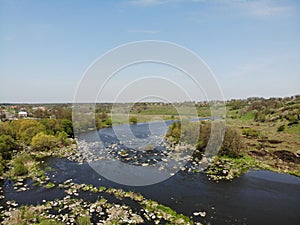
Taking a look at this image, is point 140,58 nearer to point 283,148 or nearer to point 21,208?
point 21,208

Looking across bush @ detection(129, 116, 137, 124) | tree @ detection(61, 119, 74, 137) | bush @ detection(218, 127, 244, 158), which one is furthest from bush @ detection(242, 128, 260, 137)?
tree @ detection(61, 119, 74, 137)

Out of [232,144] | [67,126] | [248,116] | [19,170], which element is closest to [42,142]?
[67,126]

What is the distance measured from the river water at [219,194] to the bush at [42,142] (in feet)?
23.6

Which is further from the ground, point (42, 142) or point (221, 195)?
point (42, 142)

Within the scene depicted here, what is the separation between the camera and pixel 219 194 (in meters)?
13.2

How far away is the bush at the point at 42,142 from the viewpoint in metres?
23.1

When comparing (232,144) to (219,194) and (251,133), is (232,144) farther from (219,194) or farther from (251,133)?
(251,133)

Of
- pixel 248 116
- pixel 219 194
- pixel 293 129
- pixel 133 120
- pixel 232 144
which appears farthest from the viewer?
pixel 248 116

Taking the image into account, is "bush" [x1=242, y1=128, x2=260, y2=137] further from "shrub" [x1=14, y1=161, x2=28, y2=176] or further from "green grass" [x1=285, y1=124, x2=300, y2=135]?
"shrub" [x1=14, y1=161, x2=28, y2=176]

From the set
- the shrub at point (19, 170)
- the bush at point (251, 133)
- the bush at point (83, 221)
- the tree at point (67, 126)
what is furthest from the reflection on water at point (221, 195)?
the bush at point (251, 133)

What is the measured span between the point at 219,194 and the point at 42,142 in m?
17.1

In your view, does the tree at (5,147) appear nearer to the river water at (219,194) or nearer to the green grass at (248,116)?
the river water at (219,194)

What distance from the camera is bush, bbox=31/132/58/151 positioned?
2314cm

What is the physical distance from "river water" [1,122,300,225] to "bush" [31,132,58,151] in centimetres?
720
